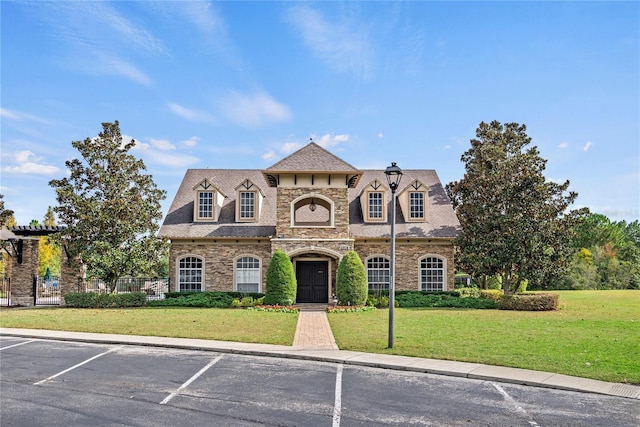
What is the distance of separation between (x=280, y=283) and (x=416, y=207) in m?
9.16

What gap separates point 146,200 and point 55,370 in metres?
17.4

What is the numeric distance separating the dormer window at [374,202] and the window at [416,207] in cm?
141

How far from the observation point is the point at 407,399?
9602 mm

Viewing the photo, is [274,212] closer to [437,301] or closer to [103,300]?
[103,300]

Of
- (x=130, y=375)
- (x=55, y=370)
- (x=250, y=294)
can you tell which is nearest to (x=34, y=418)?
(x=130, y=375)

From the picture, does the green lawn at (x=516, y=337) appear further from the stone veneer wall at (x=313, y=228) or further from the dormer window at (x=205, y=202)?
the dormer window at (x=205, y=202)

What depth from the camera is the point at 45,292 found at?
3706cm

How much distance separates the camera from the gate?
29028mm

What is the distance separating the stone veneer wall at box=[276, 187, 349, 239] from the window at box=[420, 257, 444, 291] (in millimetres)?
4815

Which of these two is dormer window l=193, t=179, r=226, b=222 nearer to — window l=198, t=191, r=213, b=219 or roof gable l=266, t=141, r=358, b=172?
window l=198, t=191, r=213, b=219

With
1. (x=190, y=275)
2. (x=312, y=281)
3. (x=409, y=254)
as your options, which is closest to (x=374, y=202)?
(x=409, y=254)

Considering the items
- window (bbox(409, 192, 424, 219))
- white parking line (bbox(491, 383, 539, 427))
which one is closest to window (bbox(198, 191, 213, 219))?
window (bbox(409, 192, 424, 219))

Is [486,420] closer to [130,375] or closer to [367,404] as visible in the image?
[367,404]

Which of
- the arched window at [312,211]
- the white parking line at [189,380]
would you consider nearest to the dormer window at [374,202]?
the arched window at [312,211]
